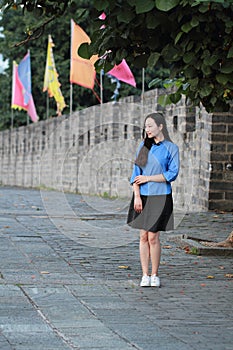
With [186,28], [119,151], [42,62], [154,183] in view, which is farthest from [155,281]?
[42,62]

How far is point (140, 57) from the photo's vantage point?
8.62 m

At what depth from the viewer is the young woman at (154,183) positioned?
27.5ft

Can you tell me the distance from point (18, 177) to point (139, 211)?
1306 inches

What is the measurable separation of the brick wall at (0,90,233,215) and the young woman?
369 cm

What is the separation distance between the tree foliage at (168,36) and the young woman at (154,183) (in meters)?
0.57

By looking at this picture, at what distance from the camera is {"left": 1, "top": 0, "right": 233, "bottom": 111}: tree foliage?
7348 millimetres

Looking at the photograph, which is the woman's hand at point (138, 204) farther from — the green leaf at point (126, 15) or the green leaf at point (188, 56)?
the green leaf at point (126, 15)

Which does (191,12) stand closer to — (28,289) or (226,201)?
(28,289)

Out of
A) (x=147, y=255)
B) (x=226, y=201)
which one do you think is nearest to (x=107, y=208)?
(x=226, y=201)

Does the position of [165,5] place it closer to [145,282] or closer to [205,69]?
[205,69]

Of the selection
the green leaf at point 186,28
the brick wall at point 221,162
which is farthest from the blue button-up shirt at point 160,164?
the brick wall at point 221,162

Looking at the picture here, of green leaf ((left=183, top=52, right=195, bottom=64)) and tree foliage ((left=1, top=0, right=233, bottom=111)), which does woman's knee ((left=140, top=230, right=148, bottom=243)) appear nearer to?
tree foliage ((left=1, top=0, right=233, bottom=111))

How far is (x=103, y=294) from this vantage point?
25.4 ft

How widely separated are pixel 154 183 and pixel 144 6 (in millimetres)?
1950
